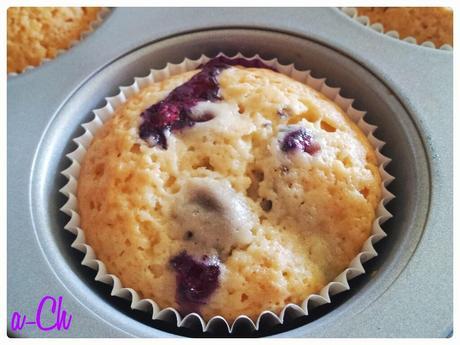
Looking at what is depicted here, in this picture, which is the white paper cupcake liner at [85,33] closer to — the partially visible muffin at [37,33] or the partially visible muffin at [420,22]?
the partially visible muffin at [37,33]

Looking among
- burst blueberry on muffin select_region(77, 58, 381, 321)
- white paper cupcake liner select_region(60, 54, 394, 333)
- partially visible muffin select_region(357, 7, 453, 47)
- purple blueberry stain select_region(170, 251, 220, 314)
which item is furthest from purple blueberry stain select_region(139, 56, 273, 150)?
partially visible muffin select_region(357, 7, 453, 47)

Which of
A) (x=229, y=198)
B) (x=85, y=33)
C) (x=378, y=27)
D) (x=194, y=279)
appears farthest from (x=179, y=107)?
(x=378, y=27)

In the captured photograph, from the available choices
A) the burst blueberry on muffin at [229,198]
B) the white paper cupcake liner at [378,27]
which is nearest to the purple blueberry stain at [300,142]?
the burst blueberry on muffin at [229,198]

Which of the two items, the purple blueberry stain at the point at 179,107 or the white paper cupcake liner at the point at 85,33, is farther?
the white paper cupcake liner at the point at 85,33

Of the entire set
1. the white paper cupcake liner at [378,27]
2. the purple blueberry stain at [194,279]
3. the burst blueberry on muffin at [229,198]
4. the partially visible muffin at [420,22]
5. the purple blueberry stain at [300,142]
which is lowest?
the purple blueberry stain at [194,279]

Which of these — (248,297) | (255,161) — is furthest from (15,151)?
(248,297)

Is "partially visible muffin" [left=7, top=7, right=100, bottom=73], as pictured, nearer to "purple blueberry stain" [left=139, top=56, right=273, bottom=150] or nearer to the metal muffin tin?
the metal muffin tin

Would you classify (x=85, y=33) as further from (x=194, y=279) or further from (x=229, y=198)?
(x=194, y=279)

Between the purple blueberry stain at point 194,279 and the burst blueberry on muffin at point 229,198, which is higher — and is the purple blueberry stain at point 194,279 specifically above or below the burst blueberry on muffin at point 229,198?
below

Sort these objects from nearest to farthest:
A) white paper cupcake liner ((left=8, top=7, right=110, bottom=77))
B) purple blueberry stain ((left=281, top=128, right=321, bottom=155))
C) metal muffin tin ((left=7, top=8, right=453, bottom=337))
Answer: metal muffin tin ((left=7, top=8, right=453, bottom=337)) → purple blueberry stain ((left=281, top=128, right=321, bottom=155)) → white paper cupcake liner ((left=8, top=7, right=110, bottom=77))
